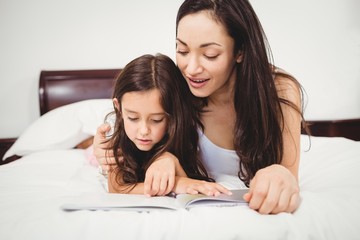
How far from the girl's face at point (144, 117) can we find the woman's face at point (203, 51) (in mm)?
146

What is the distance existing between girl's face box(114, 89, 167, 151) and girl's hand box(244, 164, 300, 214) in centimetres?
44

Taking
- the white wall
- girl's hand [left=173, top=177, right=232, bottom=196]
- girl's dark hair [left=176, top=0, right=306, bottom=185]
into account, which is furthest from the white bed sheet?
the white wall

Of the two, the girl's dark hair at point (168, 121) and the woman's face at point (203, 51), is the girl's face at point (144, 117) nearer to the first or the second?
the girl's dark hair at point (168, 121)

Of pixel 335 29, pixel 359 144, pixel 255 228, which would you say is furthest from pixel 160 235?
pixel 335 29

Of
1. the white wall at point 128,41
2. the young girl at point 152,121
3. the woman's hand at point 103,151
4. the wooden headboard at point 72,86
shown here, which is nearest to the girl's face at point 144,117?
the young girl at point 152,121

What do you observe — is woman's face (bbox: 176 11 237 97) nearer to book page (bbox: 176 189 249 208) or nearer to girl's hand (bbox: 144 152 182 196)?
girl's hand (bbox: 144 152 182 196)

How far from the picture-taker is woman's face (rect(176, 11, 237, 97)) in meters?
0.96

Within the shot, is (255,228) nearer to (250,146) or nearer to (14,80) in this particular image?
(250,146)

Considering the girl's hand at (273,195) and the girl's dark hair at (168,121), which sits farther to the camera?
the girl's dark hair at (168,121)

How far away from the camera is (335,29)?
2346 mm

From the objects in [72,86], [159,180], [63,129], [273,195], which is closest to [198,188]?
[159,180]

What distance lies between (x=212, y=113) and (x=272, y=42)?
132 centimetres

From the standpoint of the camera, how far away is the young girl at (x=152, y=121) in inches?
43.3

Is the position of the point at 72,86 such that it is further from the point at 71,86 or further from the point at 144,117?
the point at 144,117
